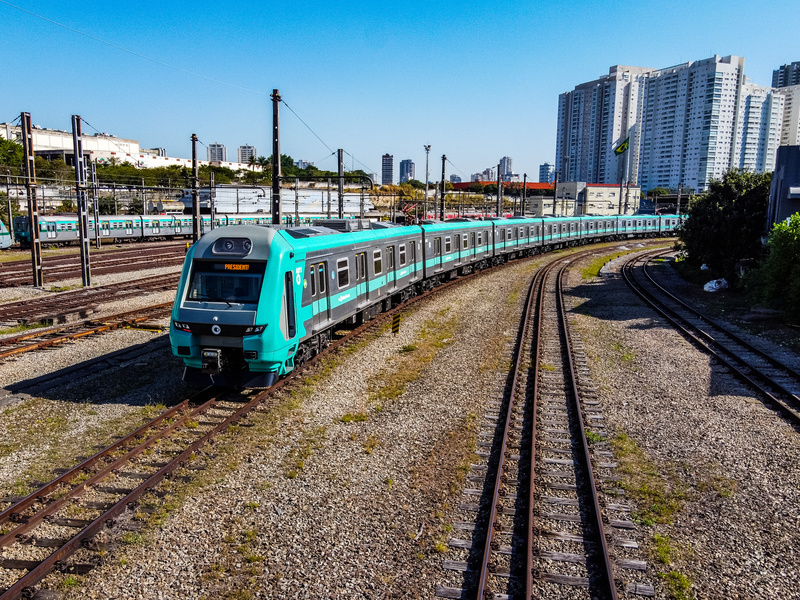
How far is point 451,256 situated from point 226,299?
18200 millimetres

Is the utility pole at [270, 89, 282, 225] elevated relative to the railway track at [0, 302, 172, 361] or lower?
elevated

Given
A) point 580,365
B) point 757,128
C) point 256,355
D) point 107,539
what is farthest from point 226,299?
point 757,128

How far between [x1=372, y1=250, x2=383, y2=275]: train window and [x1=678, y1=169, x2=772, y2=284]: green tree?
1742 cm

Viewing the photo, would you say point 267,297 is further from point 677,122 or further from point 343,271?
point 677,122

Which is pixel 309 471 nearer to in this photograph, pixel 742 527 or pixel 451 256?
pixel 742 527

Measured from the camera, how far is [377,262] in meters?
18.3

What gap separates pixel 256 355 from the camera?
10992 mm

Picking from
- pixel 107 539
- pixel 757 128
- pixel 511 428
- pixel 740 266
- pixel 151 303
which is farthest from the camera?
pixel 757 128

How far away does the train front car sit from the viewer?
35.9 feet

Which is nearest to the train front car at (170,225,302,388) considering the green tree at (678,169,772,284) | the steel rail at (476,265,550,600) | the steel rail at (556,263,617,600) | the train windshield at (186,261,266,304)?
the train windshield at (186,261,266,304)

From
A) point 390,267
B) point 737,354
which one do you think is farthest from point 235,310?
point 737,354

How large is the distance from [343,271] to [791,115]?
21205cm

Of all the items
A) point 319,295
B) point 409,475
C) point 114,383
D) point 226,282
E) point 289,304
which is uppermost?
point 226,282

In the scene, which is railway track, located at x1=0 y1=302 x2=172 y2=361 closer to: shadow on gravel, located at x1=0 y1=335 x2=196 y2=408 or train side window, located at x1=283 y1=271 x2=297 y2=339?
shadow on gravel, located at x1=0 y1=335 x2=196 y2=408
